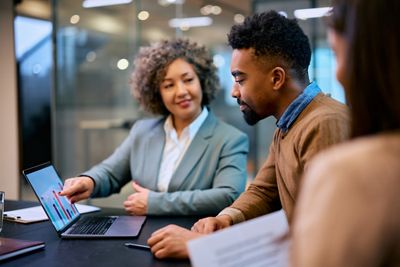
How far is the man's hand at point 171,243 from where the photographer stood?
48.7 inches

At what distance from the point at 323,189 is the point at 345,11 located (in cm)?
29

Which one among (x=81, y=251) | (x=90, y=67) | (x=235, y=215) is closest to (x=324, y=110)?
(x=235, y=215)

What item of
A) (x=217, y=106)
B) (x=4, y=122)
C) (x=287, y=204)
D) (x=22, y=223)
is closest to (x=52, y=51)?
(x=4, y=122)

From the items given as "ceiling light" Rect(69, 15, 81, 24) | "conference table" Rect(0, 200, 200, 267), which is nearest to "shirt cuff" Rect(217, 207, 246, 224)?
"conference table" Rect(0, 200, 200, 267)

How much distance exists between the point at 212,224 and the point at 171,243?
222 millimetres

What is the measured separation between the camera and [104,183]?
211cm

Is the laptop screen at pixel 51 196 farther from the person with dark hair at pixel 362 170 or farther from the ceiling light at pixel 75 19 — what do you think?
the ceiling light at pixel 75 19

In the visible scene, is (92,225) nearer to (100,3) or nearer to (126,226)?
(126,226)

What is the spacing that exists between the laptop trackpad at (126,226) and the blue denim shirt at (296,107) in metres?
0.60

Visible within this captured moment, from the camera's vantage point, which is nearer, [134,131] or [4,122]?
[134,131]

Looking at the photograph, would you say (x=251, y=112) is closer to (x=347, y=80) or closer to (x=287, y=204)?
(x=287, y=204)

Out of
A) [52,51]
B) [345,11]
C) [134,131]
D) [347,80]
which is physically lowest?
[134,131]

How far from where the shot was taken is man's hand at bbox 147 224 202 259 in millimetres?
1237

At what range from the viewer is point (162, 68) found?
7.40ft
